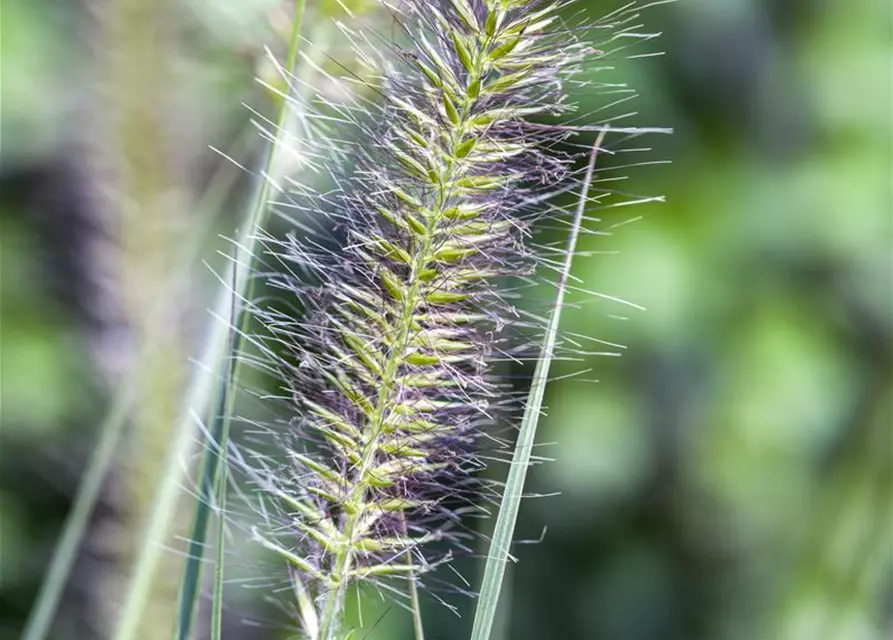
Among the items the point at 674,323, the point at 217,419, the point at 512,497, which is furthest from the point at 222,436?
the point at 674,323

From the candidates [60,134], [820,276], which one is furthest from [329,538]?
[820,276]

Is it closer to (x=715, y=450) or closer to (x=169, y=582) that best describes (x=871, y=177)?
(x=715, y=450)

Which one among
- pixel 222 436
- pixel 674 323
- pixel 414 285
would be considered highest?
pixel 674 323

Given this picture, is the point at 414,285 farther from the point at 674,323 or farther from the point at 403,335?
the point at 674,323

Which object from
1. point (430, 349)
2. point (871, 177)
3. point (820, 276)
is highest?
point (871, 177)

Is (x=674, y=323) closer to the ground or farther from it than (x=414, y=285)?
farther from it

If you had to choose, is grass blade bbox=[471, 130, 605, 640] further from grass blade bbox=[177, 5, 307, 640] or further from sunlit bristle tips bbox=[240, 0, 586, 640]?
grass blade bbox=[177, 5, 307, 640]

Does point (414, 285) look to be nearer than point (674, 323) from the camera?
Yes

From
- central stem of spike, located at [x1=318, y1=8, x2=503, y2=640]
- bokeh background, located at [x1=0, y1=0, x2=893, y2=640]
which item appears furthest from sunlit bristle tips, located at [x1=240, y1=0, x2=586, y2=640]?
bokeh background, located at [x1=0, y1=0, x2=893, y2=640]
